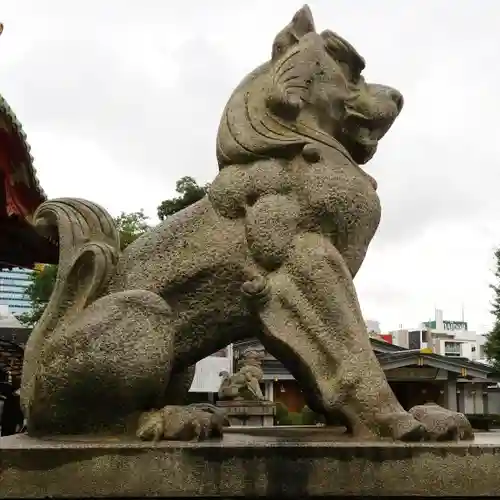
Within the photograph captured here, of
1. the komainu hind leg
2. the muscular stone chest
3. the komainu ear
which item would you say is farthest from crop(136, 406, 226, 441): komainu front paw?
the komainu ear

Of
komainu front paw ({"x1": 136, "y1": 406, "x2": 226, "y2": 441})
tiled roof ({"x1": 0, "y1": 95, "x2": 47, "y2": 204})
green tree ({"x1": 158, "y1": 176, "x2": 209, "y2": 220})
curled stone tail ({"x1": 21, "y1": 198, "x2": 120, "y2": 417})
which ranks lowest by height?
komainu front paw ({"x1": 136, "y1": 406, "x2": 226, "y2": 441})

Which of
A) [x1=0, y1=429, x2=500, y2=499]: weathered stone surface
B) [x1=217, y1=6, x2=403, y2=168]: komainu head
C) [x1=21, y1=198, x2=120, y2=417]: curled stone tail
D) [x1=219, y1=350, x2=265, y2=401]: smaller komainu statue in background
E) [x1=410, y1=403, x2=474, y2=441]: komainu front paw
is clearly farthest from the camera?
[x1=219, y1=350, x2=265, y2=401]: smaller komainu statue in background

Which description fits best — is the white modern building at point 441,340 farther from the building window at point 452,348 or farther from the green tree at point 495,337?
the green tree at point 495,337

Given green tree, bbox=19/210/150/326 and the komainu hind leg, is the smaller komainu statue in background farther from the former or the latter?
the komainu hind leg

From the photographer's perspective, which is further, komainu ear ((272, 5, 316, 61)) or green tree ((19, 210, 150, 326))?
green tree ((19, 210, 150, 326))

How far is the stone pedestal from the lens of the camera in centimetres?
1586

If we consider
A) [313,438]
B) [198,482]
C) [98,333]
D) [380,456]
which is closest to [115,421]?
[98,333]

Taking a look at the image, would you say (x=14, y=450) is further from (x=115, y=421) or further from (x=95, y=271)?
(x=95, y=271)

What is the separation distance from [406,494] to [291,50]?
2.12 meters

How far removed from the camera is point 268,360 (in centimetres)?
2311

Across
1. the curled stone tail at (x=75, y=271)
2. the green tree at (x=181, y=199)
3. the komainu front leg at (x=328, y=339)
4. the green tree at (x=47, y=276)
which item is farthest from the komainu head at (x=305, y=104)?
the green tree at (x=47, y=276)

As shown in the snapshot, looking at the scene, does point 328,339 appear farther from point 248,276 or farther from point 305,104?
point 305,104

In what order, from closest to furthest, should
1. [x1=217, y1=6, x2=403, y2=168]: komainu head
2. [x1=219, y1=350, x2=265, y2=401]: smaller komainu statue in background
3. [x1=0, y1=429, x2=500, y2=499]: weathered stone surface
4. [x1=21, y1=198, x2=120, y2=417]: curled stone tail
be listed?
[x1=0, y1=429, x2=500, y2=499]: weathered stone surface, [x1=21, y1=198, x2=120, y2=417]: curled stone tail, [x1=217, y1=6, x2=403, y2=168]: komainu head, [x1=219, y1=350, x2=265, y2=401]: smaller komainu statue in background

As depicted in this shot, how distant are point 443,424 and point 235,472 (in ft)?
2.77
